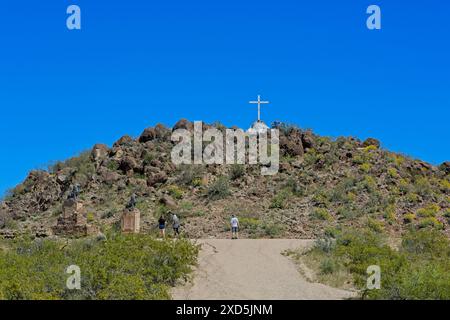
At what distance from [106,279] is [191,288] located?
8.22 feet

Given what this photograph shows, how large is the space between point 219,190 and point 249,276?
16201mm

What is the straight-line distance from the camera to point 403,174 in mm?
38438

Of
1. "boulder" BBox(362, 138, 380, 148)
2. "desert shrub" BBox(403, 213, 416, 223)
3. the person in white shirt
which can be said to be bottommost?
the person in white shirt

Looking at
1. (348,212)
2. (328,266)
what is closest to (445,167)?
(348,212)

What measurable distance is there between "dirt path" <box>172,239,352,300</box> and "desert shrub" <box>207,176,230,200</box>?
30.2 feet

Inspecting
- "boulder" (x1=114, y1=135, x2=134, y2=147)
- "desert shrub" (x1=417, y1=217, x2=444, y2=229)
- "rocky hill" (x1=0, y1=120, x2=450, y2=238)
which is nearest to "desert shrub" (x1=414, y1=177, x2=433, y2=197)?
"rocky hill" (x1=0, y1=120, x2=450, y2=238)

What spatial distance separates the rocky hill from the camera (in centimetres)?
3203

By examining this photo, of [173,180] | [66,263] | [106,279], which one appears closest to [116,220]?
[173,180]

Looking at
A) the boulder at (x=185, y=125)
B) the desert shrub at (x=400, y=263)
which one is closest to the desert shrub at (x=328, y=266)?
the desert shrub at (x=400, y=263)

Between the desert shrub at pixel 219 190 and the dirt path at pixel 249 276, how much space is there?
30.2ft

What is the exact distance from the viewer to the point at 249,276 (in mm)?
19641

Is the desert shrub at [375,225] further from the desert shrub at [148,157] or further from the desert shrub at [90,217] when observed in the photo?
the desert shrub at [148,157]

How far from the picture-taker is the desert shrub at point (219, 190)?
35.5m

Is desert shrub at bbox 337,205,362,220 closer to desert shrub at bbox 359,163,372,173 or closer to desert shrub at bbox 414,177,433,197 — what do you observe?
desert shrub at bbox 414,177,433,197
